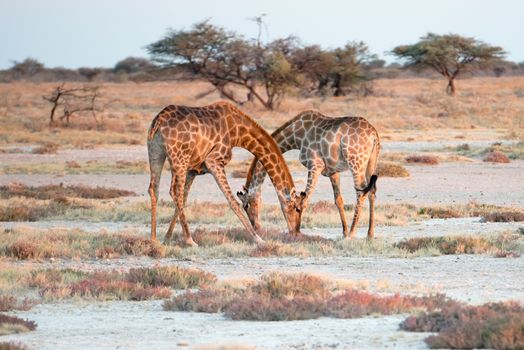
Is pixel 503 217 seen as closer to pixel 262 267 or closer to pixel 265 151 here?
pixel 265 151

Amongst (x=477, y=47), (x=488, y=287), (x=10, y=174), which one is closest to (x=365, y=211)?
(x=488, y=287)

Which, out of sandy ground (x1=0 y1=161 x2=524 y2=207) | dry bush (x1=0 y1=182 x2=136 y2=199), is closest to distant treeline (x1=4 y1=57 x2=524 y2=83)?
sandy ground (x1=0 y1=161 x2=524 y2=207)

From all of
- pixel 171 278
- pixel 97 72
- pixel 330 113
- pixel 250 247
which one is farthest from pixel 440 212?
pixel 97 72

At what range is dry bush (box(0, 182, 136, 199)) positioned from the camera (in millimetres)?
23828

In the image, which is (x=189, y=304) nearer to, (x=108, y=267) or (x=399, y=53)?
(x=108, y=267)

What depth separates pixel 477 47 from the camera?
76.9 m

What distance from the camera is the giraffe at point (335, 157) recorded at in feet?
54.1

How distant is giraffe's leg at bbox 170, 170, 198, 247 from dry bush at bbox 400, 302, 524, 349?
6.66m

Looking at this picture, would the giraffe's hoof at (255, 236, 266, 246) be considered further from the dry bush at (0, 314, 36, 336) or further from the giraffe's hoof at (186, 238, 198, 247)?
the dry bush at (0, 314, 36, 336)

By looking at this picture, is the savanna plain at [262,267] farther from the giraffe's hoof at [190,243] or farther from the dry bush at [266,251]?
the giraffe's hoof at [190,243]

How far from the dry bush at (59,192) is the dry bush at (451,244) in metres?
10.3

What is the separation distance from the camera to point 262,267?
45.7 ft

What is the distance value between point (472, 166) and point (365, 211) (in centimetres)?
1133

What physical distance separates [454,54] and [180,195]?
203ft
